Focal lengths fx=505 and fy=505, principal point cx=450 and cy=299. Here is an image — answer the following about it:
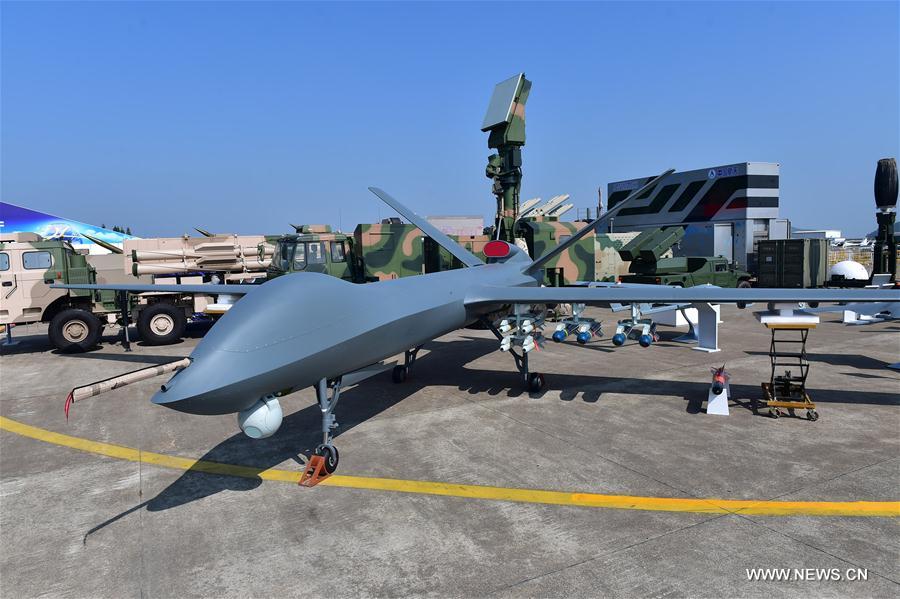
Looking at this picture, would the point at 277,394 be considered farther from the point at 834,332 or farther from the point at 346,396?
the point at 834,332

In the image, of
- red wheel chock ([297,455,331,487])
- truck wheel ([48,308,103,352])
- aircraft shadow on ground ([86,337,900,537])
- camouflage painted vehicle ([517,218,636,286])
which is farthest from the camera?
camouflage painted vehicle ([517,218,636,286])

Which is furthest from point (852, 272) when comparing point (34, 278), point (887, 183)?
point (34, 278)

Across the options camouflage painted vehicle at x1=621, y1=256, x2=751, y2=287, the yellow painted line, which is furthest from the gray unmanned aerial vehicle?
camouflage painted vehicle at x1=621, y1=256, x2=751, y2=287

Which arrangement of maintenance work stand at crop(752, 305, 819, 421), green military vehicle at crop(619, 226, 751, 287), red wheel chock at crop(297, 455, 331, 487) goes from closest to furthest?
red wheel chock at crop(297, 455, 331, 487), maintenance work stand at crop(752, 305, 819, 421), green military vehicle at crop(619, 226, 751, 287)

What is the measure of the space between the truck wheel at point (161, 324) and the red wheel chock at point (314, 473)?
512 inches

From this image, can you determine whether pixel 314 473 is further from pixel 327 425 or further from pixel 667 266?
pixel 667 266

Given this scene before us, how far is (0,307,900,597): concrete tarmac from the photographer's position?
190 inches

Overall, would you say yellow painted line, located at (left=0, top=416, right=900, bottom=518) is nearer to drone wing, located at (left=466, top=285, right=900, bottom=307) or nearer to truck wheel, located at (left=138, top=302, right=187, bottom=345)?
drone wing, located at (left=466, top=285, right=900, bottom=307)

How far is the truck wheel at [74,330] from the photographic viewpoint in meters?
16.2

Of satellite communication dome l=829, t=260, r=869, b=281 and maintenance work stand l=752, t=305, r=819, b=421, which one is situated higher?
satellite communication dome l=829, t=260, r=869, b=281

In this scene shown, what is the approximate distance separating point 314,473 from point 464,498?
2.08 metres

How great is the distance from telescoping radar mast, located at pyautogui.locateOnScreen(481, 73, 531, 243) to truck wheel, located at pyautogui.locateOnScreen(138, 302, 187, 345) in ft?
46.3

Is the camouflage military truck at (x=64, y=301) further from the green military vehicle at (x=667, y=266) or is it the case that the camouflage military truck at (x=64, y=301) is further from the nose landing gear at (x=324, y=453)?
the green military vehicle at (x=667, y=266)

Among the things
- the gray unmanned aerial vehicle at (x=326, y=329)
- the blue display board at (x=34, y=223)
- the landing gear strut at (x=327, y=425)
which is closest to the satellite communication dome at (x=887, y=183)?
the gray unmanned aerial vehicle at (x=326, y=329)
